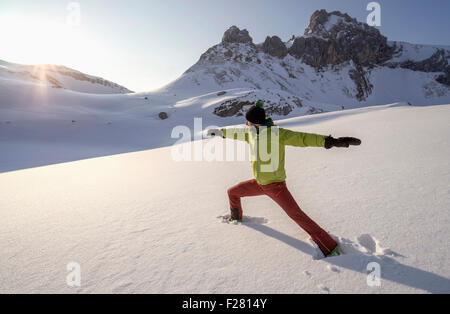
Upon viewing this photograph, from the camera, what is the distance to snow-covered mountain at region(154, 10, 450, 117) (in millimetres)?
61625

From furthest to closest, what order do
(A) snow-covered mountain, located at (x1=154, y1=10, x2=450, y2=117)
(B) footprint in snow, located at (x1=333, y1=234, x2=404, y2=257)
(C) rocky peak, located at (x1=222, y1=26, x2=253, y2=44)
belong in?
(C) rocky peak, located at (x1=222, y1=26, x2=253, y2=44) < (A) snow-covered mountain, located at (x1=154, y1=10, x2=450, y2=117) < (B) footprint in snow, located at (x1=333, y1=234, x2=404, y2=257)

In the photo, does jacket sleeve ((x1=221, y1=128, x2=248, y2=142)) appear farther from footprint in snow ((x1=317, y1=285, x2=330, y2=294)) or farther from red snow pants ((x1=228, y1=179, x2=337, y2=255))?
footprint in snow ((x1=317, y1=285, x2=330, y2=294))

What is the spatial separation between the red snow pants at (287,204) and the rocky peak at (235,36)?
80.8m

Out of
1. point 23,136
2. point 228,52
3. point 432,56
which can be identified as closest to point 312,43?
point 228,52

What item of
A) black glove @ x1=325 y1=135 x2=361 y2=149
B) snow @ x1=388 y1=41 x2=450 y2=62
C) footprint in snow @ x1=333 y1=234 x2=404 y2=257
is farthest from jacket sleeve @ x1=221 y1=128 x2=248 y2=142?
snow @ x1=388 y1=41 x2=450 y2=62

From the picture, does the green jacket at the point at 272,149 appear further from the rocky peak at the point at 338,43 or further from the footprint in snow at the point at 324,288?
the rocky peak at the point at 338,43

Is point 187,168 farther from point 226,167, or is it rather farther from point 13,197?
point 13,197

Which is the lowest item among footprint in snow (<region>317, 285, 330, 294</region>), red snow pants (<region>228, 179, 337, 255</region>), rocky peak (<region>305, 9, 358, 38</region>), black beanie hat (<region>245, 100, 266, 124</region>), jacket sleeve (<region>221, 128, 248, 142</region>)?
footprint in snow (<region>317, 285, 330, 294</region>)

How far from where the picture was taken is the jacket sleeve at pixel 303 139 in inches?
78.4

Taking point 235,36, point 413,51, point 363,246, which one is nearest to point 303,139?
point 363,246

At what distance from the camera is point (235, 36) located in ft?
243

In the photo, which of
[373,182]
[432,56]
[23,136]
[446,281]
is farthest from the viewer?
[432,56]
